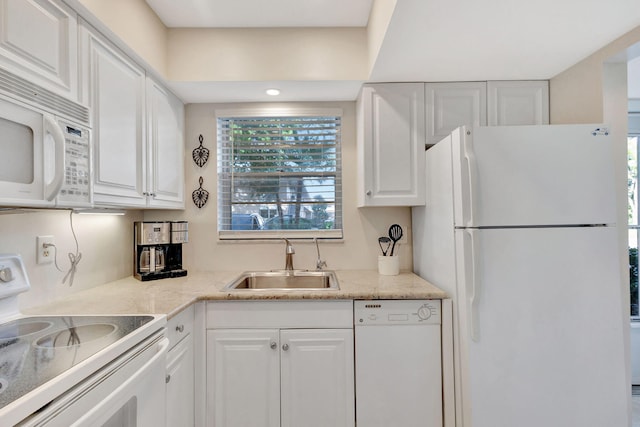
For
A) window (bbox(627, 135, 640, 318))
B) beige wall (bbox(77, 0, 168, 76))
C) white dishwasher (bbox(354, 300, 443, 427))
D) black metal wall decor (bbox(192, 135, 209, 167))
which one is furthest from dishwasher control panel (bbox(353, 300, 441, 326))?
window (bbox(627, 135, 640, 318))

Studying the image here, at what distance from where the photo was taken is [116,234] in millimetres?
1937

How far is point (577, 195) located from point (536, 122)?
0.71m

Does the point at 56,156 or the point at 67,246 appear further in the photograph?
the point at 67,246

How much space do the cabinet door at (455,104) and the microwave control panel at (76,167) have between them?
1808mm

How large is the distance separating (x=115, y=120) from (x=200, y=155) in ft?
2.68

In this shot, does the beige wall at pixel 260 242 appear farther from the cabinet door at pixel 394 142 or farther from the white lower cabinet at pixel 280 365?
the white lower cabinet at pixel 280 365

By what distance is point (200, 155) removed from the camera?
7.54ft

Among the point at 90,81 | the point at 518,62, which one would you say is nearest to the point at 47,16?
the point at 90,81

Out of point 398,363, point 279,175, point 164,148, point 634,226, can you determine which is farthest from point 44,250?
point 634,226

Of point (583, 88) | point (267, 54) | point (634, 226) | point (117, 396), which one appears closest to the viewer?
point (117, 396)

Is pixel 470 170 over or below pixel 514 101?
below

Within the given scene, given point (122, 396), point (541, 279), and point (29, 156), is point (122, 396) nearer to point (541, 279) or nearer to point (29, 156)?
point (29, 156)

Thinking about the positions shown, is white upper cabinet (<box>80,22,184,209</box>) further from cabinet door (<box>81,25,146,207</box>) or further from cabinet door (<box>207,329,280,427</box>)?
cabinet door (<box>207,329,280,427</box>)

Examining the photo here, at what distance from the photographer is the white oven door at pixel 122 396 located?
2.45 ft
